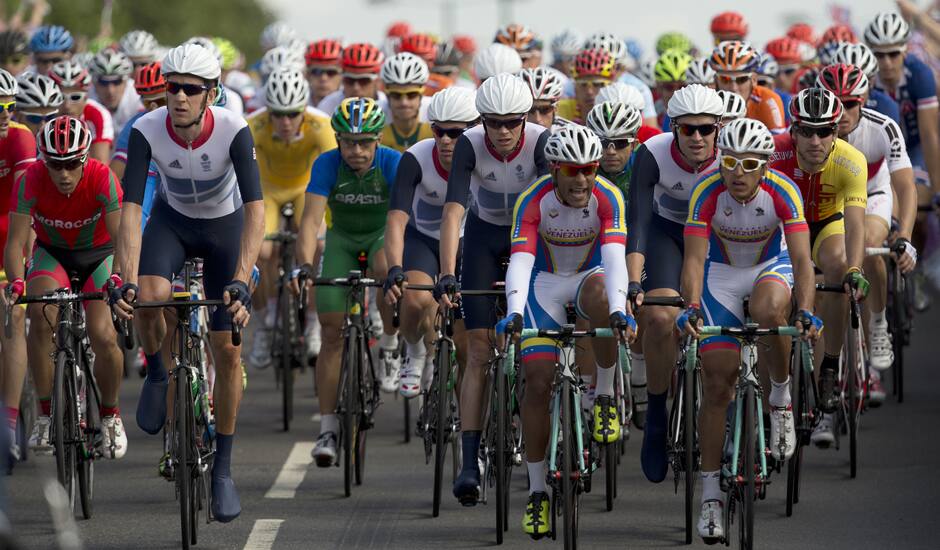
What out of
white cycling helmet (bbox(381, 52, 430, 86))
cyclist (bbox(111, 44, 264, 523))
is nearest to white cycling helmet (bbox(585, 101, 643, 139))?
cyclist (bbox(111, 44, 264, 523))

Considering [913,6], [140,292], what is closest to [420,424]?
[140,292]

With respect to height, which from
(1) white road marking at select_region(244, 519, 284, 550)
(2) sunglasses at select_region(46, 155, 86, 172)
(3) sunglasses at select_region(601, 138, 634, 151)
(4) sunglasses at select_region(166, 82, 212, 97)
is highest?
(4) sunglasses at select_region(166, 82, 212, 97)

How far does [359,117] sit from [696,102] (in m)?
2.10

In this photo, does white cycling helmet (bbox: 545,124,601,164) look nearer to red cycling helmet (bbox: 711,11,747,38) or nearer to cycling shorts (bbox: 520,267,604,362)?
cycling shorts (bbox: 520,267,604,362)

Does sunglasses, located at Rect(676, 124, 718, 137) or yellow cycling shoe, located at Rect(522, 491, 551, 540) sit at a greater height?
sunglasses, located at Rect(676, 124, 718, 137)

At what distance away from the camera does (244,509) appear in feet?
34.7

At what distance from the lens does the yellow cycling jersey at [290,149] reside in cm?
1405

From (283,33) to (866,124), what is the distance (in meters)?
11.7

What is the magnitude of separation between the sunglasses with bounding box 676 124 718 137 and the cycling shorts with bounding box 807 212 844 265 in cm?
100

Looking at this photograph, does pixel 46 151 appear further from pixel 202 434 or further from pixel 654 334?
pixel 654 334

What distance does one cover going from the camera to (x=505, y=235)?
10758 mm

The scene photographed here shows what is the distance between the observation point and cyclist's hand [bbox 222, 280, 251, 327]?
9219 millimetres

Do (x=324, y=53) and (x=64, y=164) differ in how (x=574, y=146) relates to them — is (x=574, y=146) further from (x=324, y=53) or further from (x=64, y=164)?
(x=324, y=53)

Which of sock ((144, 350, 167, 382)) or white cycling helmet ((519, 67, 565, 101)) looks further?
white cycling helmet ((519, 67, 565, 101))
